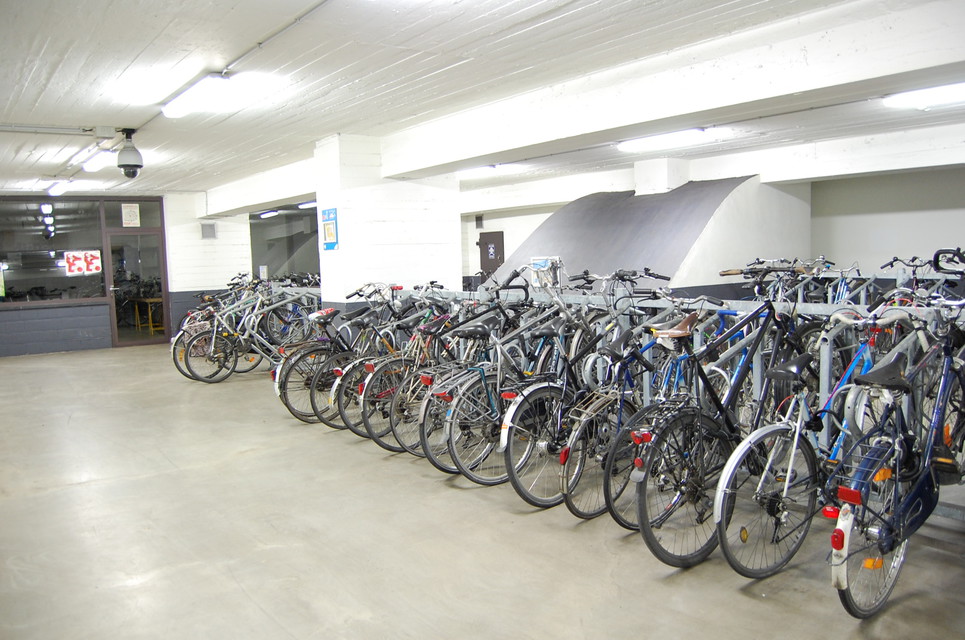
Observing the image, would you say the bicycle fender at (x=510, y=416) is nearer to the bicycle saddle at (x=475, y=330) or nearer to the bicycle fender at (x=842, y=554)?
the bicycle saddle at (x=475, y=330)

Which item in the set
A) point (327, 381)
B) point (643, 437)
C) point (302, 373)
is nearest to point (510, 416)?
point (643, 437)

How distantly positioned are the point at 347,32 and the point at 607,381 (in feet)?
7.61

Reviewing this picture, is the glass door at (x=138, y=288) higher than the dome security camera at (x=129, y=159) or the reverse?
the reverse

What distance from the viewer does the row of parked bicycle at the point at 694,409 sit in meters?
2.34

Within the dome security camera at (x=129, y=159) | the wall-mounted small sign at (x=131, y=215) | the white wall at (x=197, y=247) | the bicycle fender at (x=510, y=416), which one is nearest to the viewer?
the bicycle fender at (x=510, y=416)

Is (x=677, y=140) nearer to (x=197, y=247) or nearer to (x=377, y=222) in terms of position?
(x=377, y=222)

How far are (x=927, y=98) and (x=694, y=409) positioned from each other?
13.8ft

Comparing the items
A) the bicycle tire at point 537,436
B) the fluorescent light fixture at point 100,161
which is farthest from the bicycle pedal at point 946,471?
the fluorescent light fixture at point 100,161

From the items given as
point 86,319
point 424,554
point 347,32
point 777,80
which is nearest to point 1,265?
point 86,319

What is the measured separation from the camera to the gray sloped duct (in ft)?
→ 24.2

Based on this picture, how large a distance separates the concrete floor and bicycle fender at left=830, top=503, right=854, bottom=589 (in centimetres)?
24

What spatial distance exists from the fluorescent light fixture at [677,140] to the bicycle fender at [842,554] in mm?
4862

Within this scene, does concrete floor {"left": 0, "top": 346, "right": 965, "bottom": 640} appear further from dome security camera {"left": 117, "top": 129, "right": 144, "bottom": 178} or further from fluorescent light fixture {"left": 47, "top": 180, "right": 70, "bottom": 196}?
fluorescent light fixture {"left": 47, "top": 180, "right": 70, "bottom": 196}

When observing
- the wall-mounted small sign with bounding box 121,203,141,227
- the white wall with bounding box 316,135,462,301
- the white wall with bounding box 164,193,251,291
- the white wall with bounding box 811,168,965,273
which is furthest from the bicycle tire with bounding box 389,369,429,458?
the wall-mounted small sign with bounding box 121,203,141,227
